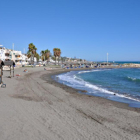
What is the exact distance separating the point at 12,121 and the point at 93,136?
11.4 ft

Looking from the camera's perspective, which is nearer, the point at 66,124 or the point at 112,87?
the point at 66,124

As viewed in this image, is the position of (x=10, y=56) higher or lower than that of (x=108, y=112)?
higher

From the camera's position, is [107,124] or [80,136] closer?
[80,136]

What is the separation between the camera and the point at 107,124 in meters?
7.51

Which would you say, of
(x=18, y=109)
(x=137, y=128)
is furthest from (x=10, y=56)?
(x=137, y=128)

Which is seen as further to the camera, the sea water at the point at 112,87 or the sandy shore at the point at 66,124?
the sea water at the point at 112,87

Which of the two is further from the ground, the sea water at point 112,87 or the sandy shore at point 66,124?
the sandy shore at point 66,124

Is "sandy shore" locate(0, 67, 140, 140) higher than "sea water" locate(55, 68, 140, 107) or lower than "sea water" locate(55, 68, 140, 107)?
higher

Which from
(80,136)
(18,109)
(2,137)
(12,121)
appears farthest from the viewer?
(18,109)

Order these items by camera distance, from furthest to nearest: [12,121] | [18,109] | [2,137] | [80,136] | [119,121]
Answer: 1. [18,109]
2. [119,121]
3. [12,121]
4. [80,136]
5. [2,137]

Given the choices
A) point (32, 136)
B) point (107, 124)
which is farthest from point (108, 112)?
point (32, 136)

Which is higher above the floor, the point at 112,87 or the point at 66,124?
the point at 66,124

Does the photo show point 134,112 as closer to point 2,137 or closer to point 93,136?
point 93,136

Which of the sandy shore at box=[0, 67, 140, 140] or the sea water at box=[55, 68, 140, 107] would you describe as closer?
the sandy shore at box=[0, 67, 140, 140]
